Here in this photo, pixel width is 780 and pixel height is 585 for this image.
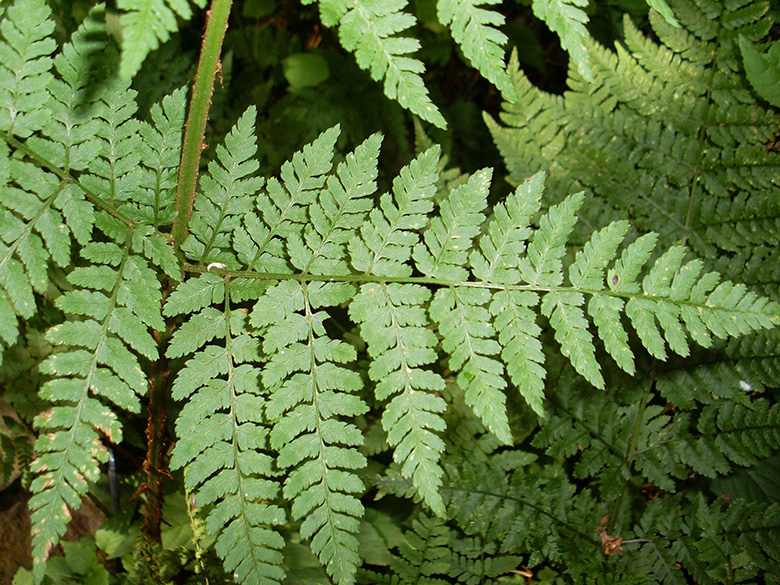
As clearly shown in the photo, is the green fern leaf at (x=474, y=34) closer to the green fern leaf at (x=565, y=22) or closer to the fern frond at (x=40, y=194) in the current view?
the green fern leaf at (x=565, y=22)

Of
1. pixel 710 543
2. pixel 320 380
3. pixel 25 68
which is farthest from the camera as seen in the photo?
pixel 710 543

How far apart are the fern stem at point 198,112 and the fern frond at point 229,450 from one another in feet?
0.88

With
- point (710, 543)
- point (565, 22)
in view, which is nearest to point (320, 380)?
point (565, 22)

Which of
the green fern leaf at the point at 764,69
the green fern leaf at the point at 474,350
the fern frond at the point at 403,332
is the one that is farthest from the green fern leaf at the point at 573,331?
the green fern leaf at the point at 764,69

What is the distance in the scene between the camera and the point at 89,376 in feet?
4.48

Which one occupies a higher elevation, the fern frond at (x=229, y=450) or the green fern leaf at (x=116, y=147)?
the green fern leaf at (x=116, y=147)

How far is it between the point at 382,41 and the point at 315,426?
1.07 meters

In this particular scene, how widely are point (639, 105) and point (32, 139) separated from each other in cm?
224

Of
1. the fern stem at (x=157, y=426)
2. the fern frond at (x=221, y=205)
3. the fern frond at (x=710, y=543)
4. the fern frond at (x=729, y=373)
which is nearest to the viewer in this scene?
the fern frond at (x=221, y=205)

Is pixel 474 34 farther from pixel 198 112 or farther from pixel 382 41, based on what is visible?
pixel 198 112

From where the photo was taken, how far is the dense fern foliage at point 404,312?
4.57 feet

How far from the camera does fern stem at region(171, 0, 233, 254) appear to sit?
4.49 feet

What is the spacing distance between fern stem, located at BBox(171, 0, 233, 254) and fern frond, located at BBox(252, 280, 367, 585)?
1.20 ft

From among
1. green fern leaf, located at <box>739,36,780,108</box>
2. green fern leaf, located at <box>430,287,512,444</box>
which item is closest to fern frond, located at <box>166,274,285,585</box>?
green fern leaf, located at <box>430,287,512,444</box>
